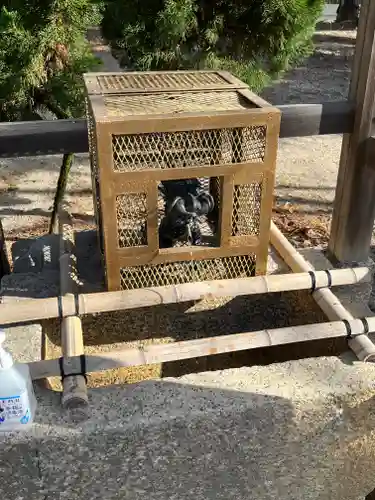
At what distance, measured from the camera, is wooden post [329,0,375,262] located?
2.14 m

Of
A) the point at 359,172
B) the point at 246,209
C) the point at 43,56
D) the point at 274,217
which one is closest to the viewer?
the point at 246,209

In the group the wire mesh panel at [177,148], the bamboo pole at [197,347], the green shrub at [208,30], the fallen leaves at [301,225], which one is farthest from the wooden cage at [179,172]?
the fallen leaves at [301,225]

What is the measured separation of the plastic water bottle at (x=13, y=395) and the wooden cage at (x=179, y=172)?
0.54 metres

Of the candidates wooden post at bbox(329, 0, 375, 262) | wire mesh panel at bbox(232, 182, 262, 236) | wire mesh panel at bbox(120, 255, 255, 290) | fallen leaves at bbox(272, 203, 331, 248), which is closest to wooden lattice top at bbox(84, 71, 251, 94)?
wire mesh panel at bbox(232, 182, 262, 236)

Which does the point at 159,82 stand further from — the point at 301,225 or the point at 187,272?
the point at 301,225

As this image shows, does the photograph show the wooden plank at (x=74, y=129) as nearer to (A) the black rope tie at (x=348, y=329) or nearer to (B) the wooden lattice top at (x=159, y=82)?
(B) the wooden lattice top at (x=159, y=82)

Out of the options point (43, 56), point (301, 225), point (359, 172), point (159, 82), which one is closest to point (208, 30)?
point (43, 56)

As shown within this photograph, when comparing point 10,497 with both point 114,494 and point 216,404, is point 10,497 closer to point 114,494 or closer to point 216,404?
point 114,494

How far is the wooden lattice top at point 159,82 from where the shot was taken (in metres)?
1.96

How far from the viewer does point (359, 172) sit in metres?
2.31

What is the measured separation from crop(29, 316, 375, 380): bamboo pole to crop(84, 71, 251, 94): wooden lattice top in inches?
33.9

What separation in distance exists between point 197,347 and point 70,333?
39 centimetres

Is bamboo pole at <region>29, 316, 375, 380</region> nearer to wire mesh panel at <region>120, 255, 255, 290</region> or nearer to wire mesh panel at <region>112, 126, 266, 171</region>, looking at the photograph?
wire mesh panel at <region>120, 255, 255, 290</region>

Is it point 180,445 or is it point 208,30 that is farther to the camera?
point 208,30
